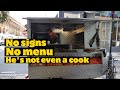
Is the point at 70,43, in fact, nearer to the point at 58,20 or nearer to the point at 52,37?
the point at 52,37

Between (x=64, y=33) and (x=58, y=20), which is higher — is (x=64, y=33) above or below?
below

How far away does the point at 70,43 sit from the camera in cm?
629

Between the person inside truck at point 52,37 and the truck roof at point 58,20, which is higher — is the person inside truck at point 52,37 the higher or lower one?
the lower one

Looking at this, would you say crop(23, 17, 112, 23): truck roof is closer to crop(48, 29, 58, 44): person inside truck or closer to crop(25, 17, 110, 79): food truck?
crop(25, 17, 110, 79): food truck

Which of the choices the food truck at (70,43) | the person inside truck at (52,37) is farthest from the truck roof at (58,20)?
the person inside truck at (52,37)

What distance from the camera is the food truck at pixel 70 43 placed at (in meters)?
6.28

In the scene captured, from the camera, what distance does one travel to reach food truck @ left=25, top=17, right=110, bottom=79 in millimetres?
6281

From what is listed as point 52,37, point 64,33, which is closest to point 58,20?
point 64,33

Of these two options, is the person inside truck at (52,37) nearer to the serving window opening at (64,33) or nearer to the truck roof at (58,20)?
the serving window opening at (64,33)

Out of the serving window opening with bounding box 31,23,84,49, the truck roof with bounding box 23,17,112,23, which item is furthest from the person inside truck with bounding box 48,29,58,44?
the truck roof with bounding box 23,17,112,23

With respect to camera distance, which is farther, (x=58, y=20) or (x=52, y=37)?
(x=58, y=20)
